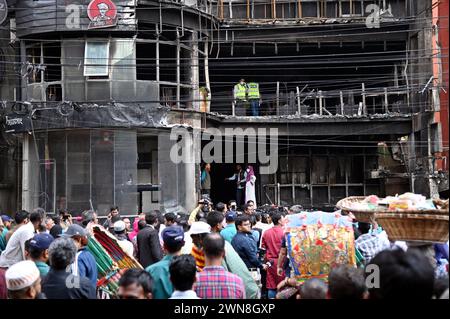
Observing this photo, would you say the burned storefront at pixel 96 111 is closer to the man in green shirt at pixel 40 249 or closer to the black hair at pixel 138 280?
the man in green shirt at pixel 40 249

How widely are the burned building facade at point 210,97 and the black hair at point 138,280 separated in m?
16.6

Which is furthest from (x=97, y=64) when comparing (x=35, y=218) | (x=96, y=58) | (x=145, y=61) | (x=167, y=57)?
(x=35, y=218)

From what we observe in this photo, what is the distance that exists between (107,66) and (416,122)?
41.3 ft

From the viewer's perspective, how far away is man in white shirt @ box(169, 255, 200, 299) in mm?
5820

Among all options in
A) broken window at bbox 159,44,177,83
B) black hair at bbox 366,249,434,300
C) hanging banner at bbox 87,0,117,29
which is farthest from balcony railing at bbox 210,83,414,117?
black hair at bbox 366,249,434,300

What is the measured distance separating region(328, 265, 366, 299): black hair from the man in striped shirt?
4.42ft

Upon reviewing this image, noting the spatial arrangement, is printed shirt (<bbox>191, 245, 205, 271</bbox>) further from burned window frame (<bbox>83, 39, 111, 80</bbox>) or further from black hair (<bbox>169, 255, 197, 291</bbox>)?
burned window frame (<bbox>83, 39, 111, 80</bbox>)

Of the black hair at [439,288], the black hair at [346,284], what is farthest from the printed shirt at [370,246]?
the black hair at [439,288]

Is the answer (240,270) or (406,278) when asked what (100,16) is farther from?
(406,278)

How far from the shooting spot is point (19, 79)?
2545 centimetres

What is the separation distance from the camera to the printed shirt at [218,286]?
629cm

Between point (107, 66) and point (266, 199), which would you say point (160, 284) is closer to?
point (107, 66)
